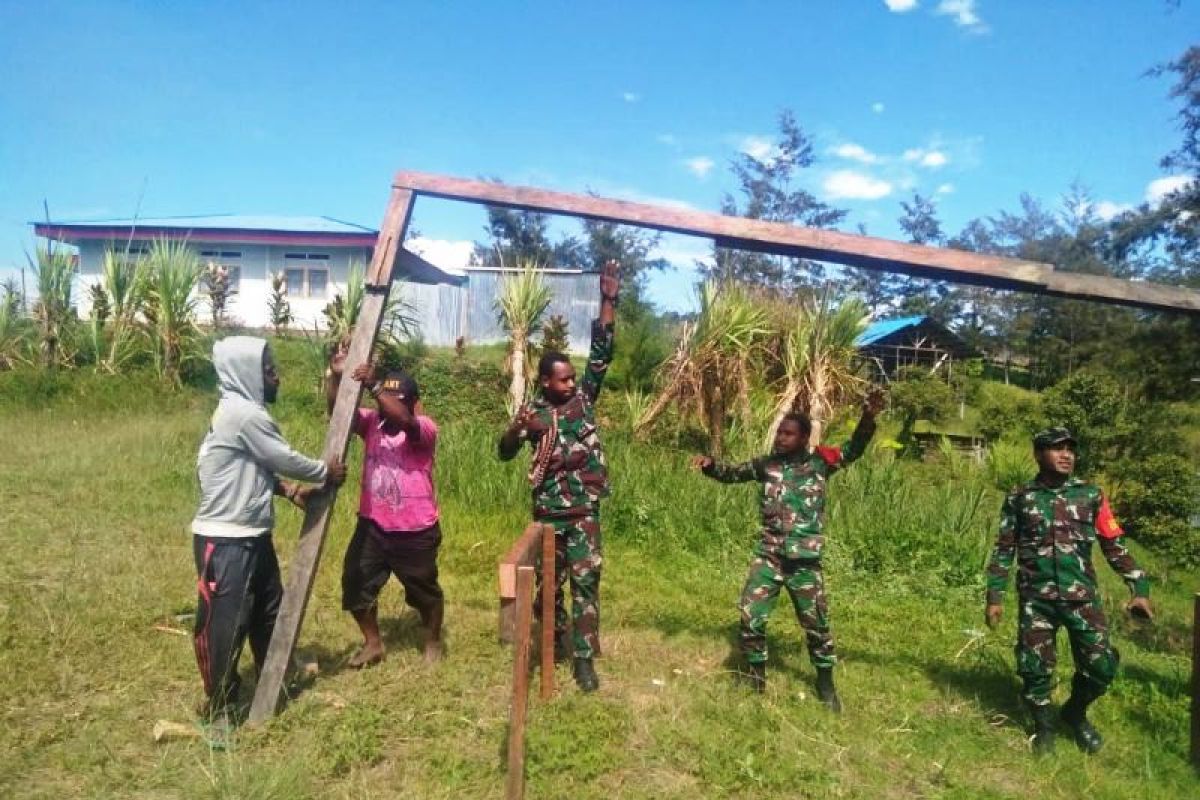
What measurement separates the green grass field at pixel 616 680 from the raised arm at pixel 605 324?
1.68 metres

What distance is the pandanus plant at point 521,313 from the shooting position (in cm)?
1163

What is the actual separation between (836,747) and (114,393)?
1268 centimetres

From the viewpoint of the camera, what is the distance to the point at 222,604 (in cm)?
356

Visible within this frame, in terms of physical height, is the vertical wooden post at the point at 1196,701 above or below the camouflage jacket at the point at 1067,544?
below

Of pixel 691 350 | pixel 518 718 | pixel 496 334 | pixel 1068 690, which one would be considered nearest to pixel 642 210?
pixel 518 718

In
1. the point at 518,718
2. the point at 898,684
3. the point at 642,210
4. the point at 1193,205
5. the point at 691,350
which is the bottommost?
the point at 898,684

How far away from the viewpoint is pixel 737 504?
7.61 m

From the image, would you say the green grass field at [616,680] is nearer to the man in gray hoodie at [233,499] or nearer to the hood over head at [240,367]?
the man in gray hoodie at [233,499]

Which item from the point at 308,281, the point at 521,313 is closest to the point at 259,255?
the point at 308,281

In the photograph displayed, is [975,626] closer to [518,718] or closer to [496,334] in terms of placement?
[518,718]

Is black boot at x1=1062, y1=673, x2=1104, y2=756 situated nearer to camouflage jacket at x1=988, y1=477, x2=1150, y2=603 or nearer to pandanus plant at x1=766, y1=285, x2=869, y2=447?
camouflage jacket at x1=988, y1=477, x2=1150, y2=603

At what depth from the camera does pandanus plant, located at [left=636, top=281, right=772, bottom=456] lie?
10.1 m

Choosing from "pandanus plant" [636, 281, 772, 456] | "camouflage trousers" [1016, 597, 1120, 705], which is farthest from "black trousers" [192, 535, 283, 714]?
"pandanus plant" [636, 281, 772, 456]

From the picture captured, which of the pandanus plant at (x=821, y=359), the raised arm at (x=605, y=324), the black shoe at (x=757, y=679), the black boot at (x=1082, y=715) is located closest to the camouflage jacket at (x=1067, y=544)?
the black boot at (x=1082, y=715)
